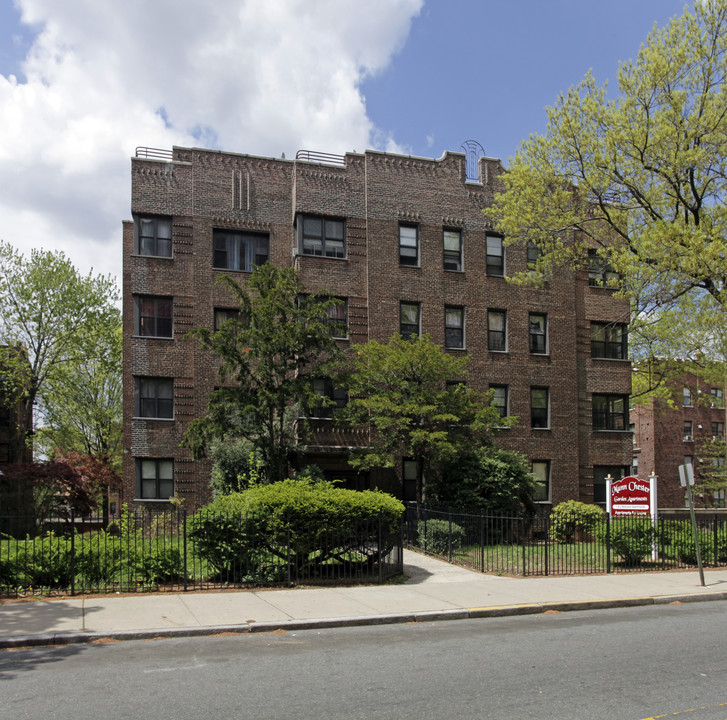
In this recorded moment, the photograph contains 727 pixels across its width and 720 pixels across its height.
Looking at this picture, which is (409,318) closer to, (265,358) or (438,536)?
(265,358)

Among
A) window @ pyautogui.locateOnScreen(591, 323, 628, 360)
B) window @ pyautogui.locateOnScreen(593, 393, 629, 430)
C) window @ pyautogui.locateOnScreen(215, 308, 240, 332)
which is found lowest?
window @ pyautogui.locateOnScreen(593, 393, 629, 430)

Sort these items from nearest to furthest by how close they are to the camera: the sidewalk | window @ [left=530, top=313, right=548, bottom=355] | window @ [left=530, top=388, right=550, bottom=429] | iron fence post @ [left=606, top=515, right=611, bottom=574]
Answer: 1. the sidewalk
2. iron fence post @ [left=606, top=515, right=611, bottom=574]
3. window @ [left=530, top=388, right=550, bottom=429]
4. window @ [left=530, top=313, right=548, bottom=355]

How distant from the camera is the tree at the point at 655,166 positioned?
761 inches

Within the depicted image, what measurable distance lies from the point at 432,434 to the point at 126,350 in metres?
12.3

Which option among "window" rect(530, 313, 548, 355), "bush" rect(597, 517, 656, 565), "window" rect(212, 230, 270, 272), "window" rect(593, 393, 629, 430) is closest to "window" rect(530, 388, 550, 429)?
"window" rect(530, 313, 548, 355)

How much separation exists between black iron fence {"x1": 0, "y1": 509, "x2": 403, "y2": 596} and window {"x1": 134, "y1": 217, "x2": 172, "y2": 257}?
605 inches

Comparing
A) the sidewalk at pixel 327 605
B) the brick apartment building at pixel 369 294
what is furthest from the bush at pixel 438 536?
the brick apartment building at pixel 369 294

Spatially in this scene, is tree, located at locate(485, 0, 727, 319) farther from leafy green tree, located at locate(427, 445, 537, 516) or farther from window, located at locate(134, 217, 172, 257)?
window, located at locate(134, 217, 172, 257)

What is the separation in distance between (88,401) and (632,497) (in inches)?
1214

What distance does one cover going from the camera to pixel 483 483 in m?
24.6

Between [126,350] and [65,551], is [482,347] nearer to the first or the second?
[126,350]

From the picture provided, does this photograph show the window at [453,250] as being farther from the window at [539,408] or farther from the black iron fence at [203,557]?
the black iron fence at [203,557]

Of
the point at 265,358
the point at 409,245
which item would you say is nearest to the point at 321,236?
the point at 409,245

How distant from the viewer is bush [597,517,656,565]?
1795cm
